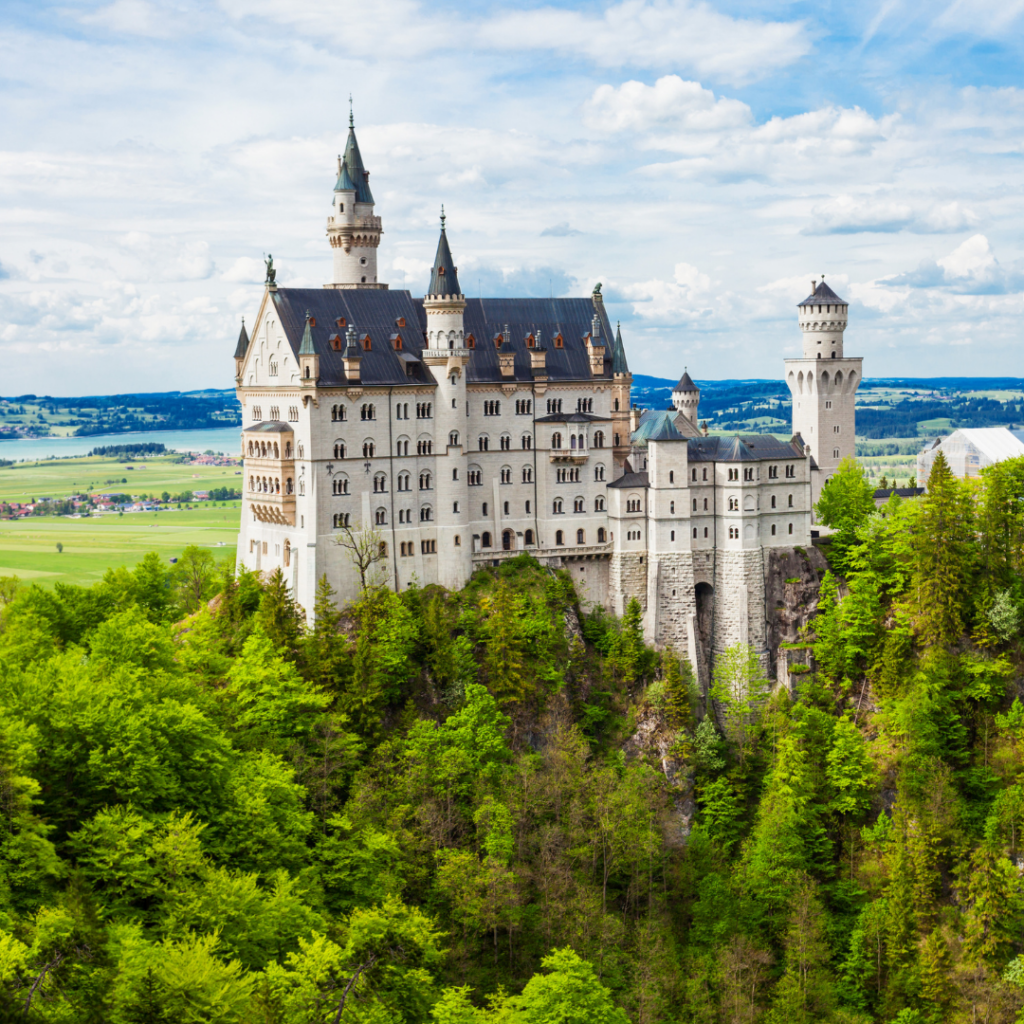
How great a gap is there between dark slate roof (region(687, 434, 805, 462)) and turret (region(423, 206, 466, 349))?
2183 centimetres

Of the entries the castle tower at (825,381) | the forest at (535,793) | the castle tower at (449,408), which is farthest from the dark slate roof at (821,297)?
the castle tower at (449,408)

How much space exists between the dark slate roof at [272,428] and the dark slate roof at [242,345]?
7886mm

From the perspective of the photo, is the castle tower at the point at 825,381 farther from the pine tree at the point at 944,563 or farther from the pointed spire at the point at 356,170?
the pointed spire at the point at 356,170

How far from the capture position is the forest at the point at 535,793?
56750 millimetres

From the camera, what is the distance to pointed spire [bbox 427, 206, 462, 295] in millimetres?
97250

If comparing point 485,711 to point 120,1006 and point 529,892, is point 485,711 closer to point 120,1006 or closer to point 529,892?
point 529,892

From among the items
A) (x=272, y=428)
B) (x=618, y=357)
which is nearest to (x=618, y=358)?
(x=618, y=357)

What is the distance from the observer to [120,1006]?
44.7 metres

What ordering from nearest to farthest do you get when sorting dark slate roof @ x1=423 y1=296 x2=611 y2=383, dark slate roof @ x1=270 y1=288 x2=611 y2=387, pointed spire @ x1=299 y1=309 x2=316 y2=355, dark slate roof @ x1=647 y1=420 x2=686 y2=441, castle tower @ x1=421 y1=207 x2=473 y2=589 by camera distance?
pointed spire @ x1=299 y1=309 x2=316 y2=355, dark slate roof @ x1=270 y1=288 x2=611 y2=387, castle tower @ x1=421 y1=207 x2=473 y2=589, dark slate roof @ x1=423 y1=296 x2=611 y2=383, dark slate roof @ x1=647 y1=420 x2=686 y2=441

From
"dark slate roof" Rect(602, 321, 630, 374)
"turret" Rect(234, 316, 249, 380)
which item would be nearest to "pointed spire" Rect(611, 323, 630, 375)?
"dark slate roof" Rect(602, 321, 630, 374)

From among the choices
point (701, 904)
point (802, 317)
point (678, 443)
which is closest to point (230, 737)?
point (701, 904)

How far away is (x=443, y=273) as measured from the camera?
320 feet

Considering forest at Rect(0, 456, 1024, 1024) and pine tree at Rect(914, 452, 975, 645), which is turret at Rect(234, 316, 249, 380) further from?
pine tree at Rect(914, 452, 975, 645)

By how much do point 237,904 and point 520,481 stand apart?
170 ft
